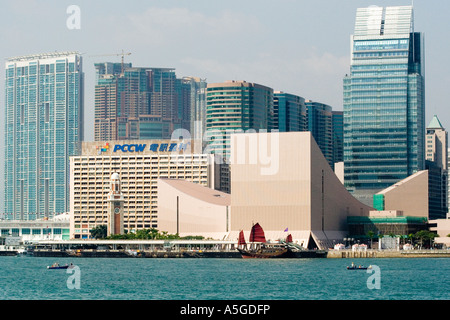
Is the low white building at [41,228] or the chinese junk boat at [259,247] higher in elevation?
the chinese junk boat at [259,247]

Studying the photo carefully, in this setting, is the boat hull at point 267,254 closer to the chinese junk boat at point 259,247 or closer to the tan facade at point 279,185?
the chinese junk boat at point 259,247

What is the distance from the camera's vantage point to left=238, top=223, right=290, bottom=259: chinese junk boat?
4478 inches

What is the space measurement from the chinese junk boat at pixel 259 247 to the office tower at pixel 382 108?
68.0 metres

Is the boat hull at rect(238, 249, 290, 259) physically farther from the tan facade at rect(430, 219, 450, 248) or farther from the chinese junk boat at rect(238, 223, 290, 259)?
the tan facade at rect(430, 219, 450, 248)

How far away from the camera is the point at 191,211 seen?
456 feet

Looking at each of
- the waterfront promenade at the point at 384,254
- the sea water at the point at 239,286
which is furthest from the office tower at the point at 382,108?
the sea water at the point at 239,286

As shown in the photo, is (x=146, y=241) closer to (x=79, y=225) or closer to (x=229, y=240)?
(x=229, y=240)

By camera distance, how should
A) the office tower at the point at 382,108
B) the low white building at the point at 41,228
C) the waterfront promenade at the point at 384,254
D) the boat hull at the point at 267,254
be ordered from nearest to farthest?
the boat hull at the point at 267,254
the waterfront promenade at the point at 384,254
the office tower at the point at 382,108
the low white building at the point at 41,228

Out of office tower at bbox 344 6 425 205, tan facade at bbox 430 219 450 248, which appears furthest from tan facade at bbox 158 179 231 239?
office tower at bbox 344 6 425 205

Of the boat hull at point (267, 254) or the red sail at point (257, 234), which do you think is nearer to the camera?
the boat hull at point (267, 254)

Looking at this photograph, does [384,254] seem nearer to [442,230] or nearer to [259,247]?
[259,247]

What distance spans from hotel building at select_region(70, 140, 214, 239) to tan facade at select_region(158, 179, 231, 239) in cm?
2246

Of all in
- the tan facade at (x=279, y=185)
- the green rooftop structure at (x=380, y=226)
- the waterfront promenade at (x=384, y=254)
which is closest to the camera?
the waterfront promenade at (x=384, y=254)

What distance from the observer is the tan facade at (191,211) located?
136m
